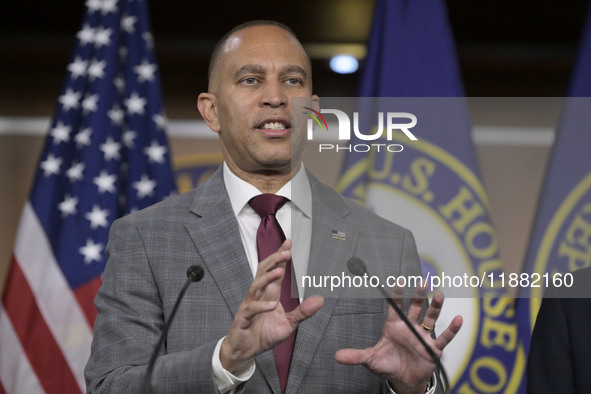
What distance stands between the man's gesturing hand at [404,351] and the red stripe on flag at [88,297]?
64.8 inches

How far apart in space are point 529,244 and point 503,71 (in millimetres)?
1711

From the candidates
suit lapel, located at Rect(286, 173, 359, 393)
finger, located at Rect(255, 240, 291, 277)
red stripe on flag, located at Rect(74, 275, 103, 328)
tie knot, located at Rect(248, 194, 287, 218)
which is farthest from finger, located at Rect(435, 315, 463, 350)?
red stripe on flag, located at Rect(74, 275, 103, 328)

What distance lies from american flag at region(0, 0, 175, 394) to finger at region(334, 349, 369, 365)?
165cm

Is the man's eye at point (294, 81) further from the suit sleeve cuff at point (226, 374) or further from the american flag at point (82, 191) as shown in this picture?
the american flag at point (82, 191)

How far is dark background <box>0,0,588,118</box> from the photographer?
11.3 ft

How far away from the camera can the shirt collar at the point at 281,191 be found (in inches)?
69.5

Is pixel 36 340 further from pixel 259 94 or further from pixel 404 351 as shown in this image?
pixel 404 351

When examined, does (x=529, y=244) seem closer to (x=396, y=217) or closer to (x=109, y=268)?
(x=396, y=217)

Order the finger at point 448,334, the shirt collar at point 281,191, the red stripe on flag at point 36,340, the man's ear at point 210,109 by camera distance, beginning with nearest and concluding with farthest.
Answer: the finger at point 448,334 < the shirt collar at point 281,191 < the man's ear at point 210,109 < the red stripe on flag at point 36,340

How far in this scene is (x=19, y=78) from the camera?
3695mm

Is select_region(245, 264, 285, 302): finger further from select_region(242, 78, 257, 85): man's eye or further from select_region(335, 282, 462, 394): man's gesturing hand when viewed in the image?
select_region(242, 78, 257, 85): man's eye

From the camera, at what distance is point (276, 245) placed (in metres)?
1.72

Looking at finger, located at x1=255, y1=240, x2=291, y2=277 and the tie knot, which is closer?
finger, located at x1=255, y1=240, x2=291, y2=277

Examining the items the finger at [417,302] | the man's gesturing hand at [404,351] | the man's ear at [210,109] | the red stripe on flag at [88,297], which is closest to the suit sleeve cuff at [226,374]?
the man's gesturing hand at [404,351]
